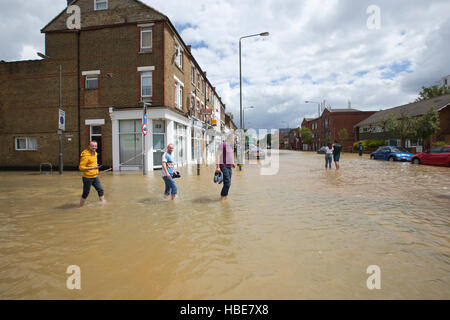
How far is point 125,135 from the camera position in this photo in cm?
1723

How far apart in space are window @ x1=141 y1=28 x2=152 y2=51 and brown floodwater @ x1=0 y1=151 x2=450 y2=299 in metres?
13.3

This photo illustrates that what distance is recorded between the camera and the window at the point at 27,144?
18734 mm

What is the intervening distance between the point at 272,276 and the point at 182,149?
60.6 ft

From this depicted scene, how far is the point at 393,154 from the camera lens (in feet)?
77.0

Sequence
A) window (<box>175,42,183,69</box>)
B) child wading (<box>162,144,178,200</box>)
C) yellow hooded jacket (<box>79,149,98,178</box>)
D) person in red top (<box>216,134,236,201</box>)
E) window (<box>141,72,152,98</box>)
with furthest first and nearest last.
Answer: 1. window (<box>175,42,183,69</box>)
2. window (<box>141,72,152,98</box>)
3. child wading (<box>162,144,178,200</box>)
4. person in red top (<box>216,134,236,201</box>)
5. yellow hooded jacket (<box>79,149,98,178</box>)

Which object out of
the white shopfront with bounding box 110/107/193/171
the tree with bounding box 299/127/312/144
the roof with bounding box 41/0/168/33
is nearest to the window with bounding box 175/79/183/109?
the white shopfront with bounding box 110/107/193/171

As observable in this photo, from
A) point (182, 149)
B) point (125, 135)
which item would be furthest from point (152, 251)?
point (182, 149)

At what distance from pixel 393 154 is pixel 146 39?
23549 millimetres

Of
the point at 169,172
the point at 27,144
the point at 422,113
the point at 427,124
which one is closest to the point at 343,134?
the point at 422,113

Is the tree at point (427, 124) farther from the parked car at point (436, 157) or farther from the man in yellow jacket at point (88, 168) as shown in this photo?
the man in yellow jacket at point (88, 168)

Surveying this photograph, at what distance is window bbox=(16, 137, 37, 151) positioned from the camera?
1873 cm

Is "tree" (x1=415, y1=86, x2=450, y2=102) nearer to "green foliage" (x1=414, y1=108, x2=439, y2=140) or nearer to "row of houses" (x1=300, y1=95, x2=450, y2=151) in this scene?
"row of houses" (x1=300, y1=95, x2=450, y2=151)
